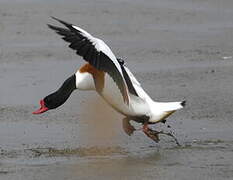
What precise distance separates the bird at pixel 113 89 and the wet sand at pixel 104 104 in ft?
0.73

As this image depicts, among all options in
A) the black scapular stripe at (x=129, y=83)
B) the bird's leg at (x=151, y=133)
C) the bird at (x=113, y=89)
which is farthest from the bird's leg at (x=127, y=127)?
the black scapular stripe at (x=129, y=83)

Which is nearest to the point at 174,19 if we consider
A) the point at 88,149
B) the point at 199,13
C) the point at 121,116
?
the point at 199,13

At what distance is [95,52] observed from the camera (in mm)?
7371

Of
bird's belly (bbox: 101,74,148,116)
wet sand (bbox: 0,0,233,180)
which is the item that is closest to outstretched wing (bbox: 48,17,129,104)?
bird's belly (bbox: 101,74,148,116)

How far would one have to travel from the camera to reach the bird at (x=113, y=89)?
7.46 m

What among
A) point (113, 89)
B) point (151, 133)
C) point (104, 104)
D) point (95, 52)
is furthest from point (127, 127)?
point (95, 52)

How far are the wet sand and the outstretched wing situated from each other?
645 millimetres

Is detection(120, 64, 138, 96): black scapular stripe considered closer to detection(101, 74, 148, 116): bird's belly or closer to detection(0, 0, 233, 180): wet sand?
detection(101, 74, 148, 116): bird's belly

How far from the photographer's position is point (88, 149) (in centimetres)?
770

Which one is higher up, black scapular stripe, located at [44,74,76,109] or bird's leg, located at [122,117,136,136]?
black scapular stripe, located at [44,74,76,109]

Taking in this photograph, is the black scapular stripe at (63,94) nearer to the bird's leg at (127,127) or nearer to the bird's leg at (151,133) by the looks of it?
the bird's leg at (127,127)

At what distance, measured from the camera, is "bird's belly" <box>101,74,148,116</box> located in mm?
7738

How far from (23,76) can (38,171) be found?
3.36 metres

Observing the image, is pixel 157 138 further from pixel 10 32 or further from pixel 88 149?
pixel 10 32
